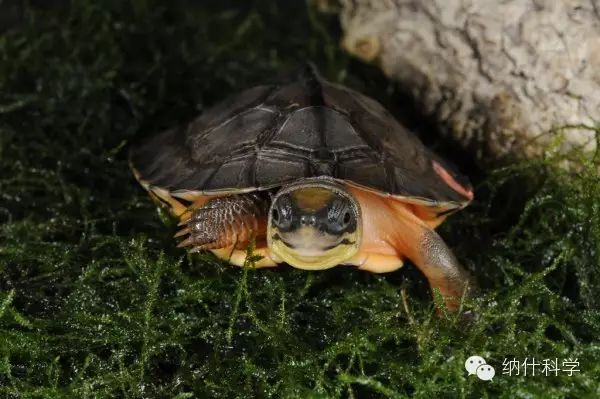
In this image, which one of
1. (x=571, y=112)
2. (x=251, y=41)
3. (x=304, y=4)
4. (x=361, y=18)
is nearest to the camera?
(x=571, y=112)

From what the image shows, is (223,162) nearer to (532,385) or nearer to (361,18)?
(532,385)

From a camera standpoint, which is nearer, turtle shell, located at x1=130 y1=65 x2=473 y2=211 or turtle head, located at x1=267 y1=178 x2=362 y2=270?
turtle head, located at x1=267 y1=178 x2=362 y2=270

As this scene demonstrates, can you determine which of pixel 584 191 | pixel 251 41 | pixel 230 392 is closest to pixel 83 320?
pixel 230 392

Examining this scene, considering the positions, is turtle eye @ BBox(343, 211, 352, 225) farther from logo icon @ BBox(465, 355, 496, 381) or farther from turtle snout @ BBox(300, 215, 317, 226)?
Answer: logo icon @ BBox(465, 355, 496, 381)

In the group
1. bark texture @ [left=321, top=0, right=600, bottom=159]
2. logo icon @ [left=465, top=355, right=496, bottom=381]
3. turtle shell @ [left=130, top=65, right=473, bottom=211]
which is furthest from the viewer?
bark texture @ [left=321, top=0, right=600, bottom=159]

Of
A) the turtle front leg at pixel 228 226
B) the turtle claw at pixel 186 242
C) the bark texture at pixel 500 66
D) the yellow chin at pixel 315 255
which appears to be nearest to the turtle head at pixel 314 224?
the yellow chin at pixel 315 255

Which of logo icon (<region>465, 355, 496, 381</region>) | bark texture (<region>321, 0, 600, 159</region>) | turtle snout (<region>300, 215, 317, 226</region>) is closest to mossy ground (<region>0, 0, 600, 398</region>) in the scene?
logo icon (<region>465, 355, 496, 381</region>)

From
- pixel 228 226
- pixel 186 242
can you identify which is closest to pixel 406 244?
pixel 228 226

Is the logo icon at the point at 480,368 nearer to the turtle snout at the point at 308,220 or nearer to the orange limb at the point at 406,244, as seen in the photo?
the orange limb at the point at 406,244
